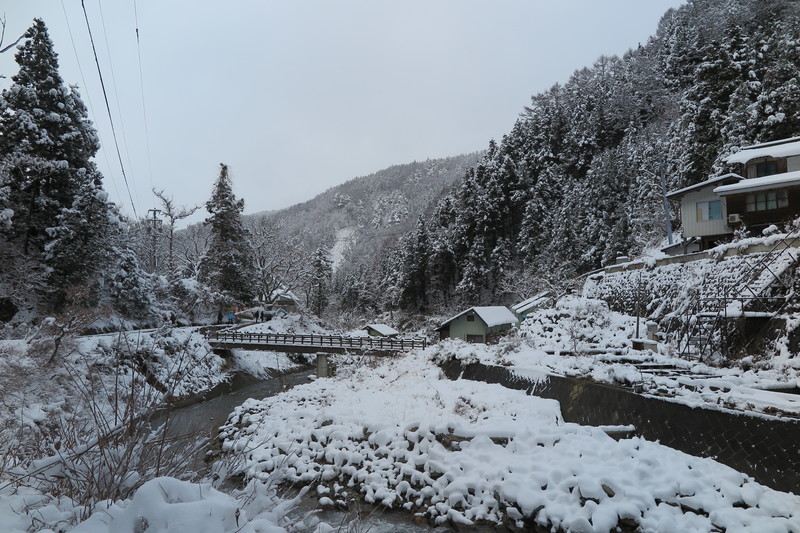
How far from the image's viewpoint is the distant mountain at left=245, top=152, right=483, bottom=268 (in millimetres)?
111688

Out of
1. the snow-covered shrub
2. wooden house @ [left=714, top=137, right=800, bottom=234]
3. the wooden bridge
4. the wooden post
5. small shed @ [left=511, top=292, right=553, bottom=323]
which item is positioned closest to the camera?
the snow-covered shrub

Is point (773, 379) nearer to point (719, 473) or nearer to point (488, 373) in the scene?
point (719, 473)

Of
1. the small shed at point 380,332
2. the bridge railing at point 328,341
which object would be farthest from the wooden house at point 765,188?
the small shed at point 380,332

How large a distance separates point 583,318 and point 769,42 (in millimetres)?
26693

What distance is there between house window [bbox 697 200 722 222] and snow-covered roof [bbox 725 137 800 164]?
236 centimetres

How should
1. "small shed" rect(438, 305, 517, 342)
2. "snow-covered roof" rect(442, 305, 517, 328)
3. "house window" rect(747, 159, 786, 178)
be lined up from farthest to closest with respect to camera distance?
"small shed" rect(438, 305, 517, 342) < "snow-covered roof" rect(442, 305, 517, 328) < "house window" rect(747, 159, 786, 178)

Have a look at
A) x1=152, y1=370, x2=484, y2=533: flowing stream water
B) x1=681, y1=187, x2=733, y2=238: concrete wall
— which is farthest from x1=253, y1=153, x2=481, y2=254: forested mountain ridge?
x1=681, y1=187, x2=733, y2=238: concrete wall

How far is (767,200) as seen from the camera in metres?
19.3

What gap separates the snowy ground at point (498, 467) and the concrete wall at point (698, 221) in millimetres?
17300

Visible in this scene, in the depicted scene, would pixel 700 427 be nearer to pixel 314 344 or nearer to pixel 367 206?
pixel 314 344

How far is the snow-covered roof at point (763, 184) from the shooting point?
59.4 ft

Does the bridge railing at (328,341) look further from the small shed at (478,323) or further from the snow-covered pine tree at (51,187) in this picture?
the snow-covered pine tree at (51,187)

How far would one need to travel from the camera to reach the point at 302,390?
60.2 ft

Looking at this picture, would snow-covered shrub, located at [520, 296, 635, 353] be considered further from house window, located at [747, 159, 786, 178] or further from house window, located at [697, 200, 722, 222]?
house window, located at [747, 159, 786, 178]
